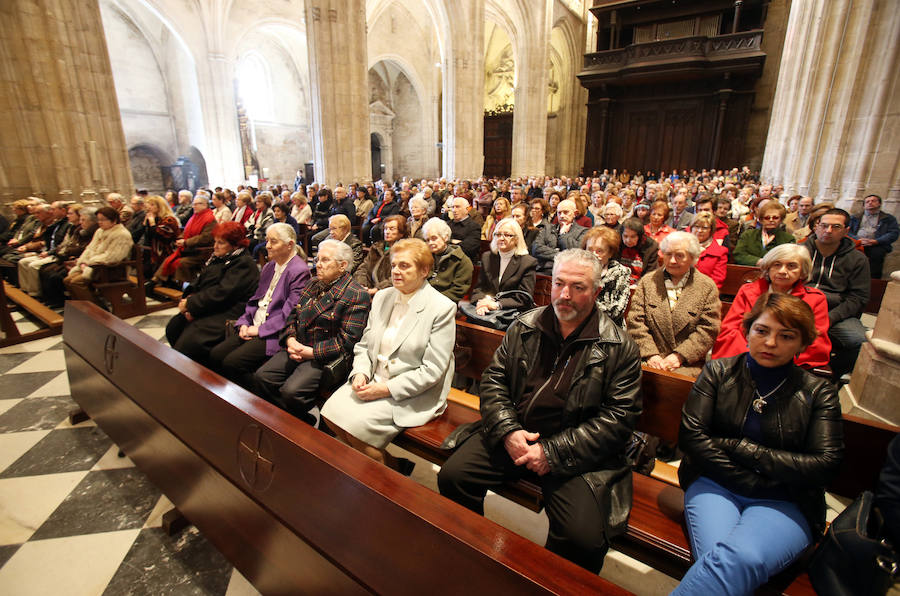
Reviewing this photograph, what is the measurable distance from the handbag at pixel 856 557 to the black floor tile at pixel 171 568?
2276 mm

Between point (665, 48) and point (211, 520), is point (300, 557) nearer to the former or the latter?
point (211, 520)

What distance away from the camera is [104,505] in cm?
231

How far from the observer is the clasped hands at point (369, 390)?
2.34m

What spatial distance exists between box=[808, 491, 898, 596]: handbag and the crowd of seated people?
0.11 meters

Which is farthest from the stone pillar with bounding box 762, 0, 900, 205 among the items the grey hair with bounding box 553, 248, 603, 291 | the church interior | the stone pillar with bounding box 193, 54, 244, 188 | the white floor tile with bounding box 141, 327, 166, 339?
the stone pillar with bounding box 193, 54, 244, 188

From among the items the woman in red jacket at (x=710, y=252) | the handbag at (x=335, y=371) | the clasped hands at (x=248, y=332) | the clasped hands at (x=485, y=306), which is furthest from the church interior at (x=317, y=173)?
the clasped hands at (x=248, y=332)

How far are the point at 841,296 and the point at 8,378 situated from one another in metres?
6.99

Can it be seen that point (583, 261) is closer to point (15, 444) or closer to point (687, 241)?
point (687, 241)

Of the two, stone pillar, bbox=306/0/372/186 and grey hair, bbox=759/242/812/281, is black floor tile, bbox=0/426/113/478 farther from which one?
stone pillar, bbox=306/0/372/186

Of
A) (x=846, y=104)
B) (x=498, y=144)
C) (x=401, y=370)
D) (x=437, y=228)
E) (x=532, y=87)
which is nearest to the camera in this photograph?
(x=401, y=370)

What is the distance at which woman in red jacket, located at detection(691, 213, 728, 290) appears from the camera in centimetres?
387

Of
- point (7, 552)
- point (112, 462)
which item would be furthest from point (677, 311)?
point (7, 552)

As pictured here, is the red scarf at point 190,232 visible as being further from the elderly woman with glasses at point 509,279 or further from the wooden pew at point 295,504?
the elderly woman with glasses at point 509,279

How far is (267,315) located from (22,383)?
7.69ft
